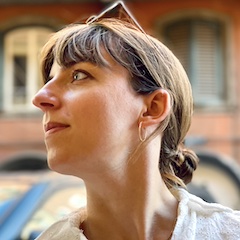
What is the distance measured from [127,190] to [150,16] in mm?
9458

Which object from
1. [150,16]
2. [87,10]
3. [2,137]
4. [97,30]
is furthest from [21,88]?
[97,30]

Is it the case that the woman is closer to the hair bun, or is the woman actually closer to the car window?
the hair bun

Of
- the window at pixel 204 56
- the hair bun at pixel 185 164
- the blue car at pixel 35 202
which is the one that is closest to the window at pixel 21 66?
the window at pixel 204 56

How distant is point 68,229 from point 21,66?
9392mm

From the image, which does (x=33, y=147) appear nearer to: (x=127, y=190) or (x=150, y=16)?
(x=150, y=16)

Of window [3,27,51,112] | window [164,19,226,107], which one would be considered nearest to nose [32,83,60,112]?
window [3,27,51,112]

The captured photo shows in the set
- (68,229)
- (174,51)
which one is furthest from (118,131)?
(174,51)

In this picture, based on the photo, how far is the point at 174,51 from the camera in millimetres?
10414

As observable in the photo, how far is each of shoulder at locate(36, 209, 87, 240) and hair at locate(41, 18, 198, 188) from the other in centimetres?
23

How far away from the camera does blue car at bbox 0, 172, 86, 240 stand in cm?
277

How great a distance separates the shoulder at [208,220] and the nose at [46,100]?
0.36m

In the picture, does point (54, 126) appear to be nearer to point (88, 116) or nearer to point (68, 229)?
point (88, 116)

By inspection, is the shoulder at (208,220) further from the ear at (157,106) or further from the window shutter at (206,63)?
the window shutter at (206,63)

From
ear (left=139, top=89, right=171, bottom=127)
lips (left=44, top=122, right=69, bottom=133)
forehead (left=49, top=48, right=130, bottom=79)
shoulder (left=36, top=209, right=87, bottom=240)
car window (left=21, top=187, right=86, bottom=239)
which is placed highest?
forehead (left=49, top=48, right=130, bottom=79)
